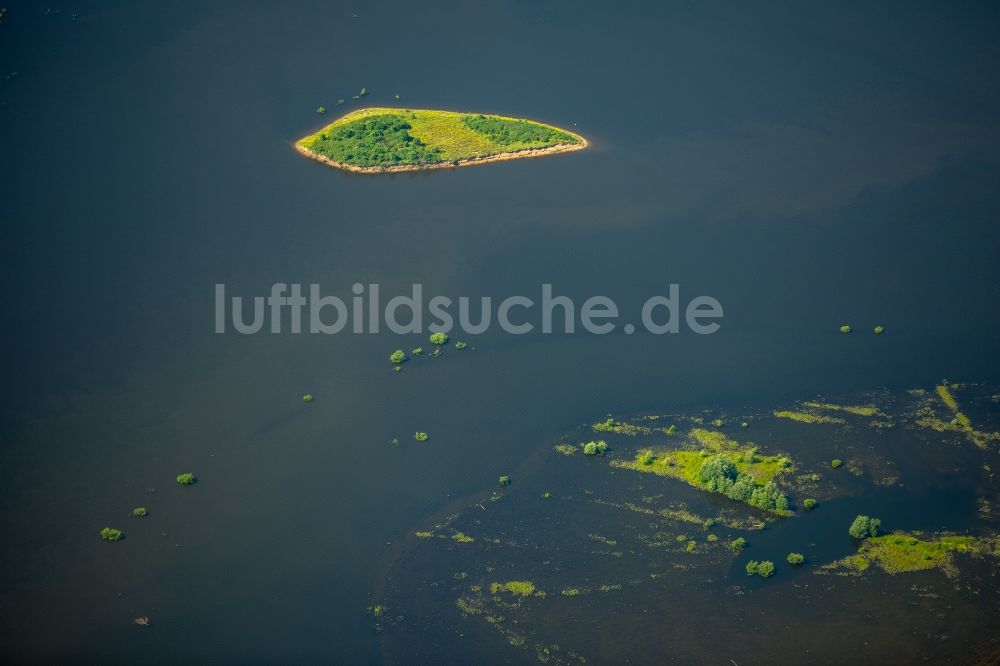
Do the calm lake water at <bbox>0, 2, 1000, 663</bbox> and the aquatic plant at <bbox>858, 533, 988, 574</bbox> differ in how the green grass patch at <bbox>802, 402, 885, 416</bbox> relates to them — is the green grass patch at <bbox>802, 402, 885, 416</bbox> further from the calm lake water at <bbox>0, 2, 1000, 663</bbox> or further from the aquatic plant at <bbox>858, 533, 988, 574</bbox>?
the aquatic plant at <bbox>858, 533, 988, 574</bbox>

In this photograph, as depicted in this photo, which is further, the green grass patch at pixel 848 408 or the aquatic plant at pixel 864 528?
the green grass patch at pixel 848 408

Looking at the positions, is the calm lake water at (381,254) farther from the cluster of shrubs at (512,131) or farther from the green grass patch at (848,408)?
the cluster of shrubs at (512,131)

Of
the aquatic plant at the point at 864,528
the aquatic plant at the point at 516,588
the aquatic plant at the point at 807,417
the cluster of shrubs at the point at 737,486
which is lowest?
the aquatic plant at the point at 516,588

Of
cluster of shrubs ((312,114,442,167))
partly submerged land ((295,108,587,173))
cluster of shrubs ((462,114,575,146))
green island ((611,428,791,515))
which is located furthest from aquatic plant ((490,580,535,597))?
cluster of shrubs ((462,114,575,146))

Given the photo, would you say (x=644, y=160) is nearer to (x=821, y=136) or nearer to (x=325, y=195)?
(x=821, y=136)

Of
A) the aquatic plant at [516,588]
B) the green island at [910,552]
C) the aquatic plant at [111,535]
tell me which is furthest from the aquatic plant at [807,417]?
the aquatic plant at [111,535]

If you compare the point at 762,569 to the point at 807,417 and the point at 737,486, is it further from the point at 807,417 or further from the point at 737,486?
the point at 807,417
